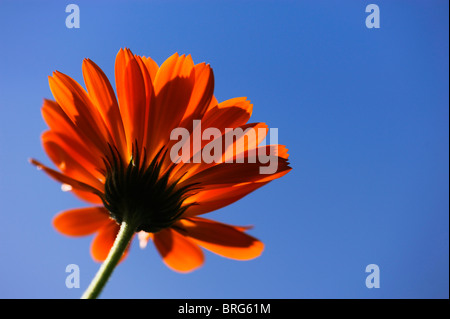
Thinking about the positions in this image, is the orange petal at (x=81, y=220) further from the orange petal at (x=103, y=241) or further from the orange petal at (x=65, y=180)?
the orange petal at (x=65, y=180)

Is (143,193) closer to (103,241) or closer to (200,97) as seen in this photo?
(103,241)

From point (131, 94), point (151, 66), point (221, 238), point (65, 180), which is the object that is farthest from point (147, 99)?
point (221, 238)

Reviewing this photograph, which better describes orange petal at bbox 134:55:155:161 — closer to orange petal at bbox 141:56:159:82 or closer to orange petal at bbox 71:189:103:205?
orange petal at bbox 141:56:159:82

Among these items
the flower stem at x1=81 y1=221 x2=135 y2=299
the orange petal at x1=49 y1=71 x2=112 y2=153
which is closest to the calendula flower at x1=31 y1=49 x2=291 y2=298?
the orange petal at x1=49 y1=71 x2=112 y2=153
